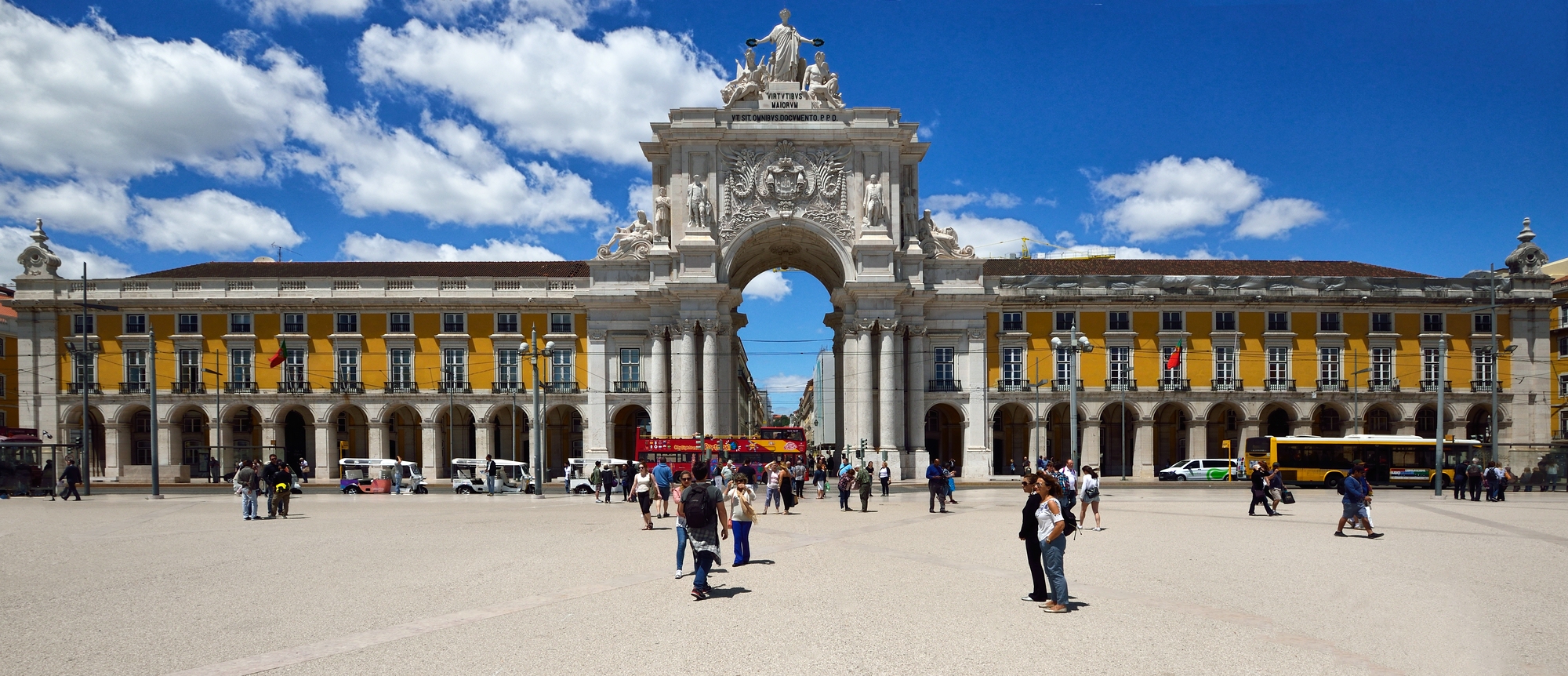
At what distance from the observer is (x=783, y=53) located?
59.6 meters

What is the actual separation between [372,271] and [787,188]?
2962 centimetres

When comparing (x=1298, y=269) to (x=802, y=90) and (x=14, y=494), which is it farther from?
(x=14, y=494)

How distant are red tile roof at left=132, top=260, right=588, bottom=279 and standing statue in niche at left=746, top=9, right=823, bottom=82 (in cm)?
1905

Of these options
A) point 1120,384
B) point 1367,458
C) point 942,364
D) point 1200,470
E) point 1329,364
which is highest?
point 942,364

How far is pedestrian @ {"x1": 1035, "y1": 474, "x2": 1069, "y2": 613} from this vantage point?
12.2 metres

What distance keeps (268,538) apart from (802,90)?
4389 centimetres

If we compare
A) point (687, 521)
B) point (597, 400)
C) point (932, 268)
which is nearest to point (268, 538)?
point (687, 521)


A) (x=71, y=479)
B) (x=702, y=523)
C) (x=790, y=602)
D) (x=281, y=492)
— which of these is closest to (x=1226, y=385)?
(x=281, y=492)

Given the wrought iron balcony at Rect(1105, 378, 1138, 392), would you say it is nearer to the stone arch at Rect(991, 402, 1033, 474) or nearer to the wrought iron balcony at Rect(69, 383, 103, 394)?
the stone arch at Rect(991, 402, 1033, 474)

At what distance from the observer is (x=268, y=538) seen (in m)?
21.7

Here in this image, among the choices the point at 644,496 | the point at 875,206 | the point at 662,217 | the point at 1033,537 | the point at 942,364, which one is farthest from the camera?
the point at 942,364

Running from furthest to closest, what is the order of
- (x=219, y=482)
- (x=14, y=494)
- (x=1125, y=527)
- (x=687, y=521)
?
1. (x=219, y=482)
2. (x=14, y=494)
3. (x=1125, y=527)
4. (x=687, y=521)

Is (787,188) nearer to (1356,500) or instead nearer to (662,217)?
(662,217)

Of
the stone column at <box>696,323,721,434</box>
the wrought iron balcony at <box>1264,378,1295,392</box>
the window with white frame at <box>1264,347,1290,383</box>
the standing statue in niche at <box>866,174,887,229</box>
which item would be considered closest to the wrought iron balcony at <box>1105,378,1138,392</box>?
the wrought iron balcony at <box>1264,378,1295,392</box>
